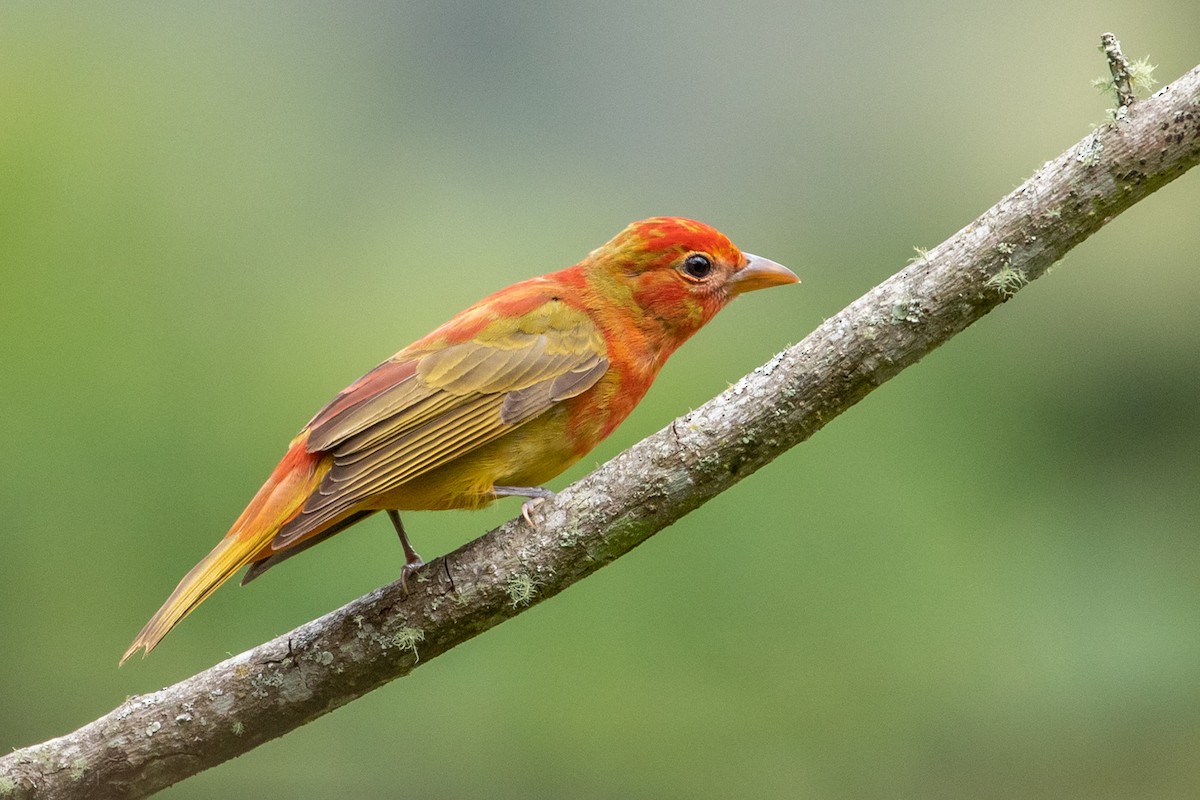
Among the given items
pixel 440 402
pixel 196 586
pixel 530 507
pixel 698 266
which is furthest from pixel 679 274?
pixel 196 586

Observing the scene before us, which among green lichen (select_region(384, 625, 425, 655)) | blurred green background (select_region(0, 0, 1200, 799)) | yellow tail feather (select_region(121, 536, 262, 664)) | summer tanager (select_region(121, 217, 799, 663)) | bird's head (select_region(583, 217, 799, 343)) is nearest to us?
yellow tail feather (select_region(121, 536, 262, 664))

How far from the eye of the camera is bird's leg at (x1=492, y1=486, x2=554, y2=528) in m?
3.27

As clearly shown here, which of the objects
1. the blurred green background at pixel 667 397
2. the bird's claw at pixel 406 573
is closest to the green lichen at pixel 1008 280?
the bird's claw at pixel 406 573

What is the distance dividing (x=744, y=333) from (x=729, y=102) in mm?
1154

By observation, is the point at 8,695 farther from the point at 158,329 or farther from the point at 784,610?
the point at 784,610

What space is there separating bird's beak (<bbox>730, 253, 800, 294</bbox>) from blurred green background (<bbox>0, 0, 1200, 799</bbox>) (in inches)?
76.6

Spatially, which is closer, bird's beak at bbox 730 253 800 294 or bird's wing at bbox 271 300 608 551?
bird's wing at bbox 271 300 608 551

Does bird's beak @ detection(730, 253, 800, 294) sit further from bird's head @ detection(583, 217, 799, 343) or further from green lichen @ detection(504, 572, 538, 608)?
green lichen @ detection(504, 572, 538, 608)

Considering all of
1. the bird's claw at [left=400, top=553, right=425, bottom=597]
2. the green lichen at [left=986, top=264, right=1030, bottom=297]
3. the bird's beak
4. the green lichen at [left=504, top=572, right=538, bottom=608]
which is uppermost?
the bird's beak

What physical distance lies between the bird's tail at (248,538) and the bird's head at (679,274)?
116 cm

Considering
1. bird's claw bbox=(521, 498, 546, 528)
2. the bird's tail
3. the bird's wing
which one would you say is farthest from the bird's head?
the bird's tail

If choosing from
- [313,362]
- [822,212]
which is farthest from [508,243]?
[822,212]

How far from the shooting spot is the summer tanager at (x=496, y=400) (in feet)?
11.3

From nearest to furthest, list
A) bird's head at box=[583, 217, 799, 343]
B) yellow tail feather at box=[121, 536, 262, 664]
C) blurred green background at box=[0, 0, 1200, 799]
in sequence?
yellow tail feather at box=[121, 536, 262, 664]
bird's head at box=[583, 217, 799, 343]
blurred green background at box=[0, 0, 1200, 799]
